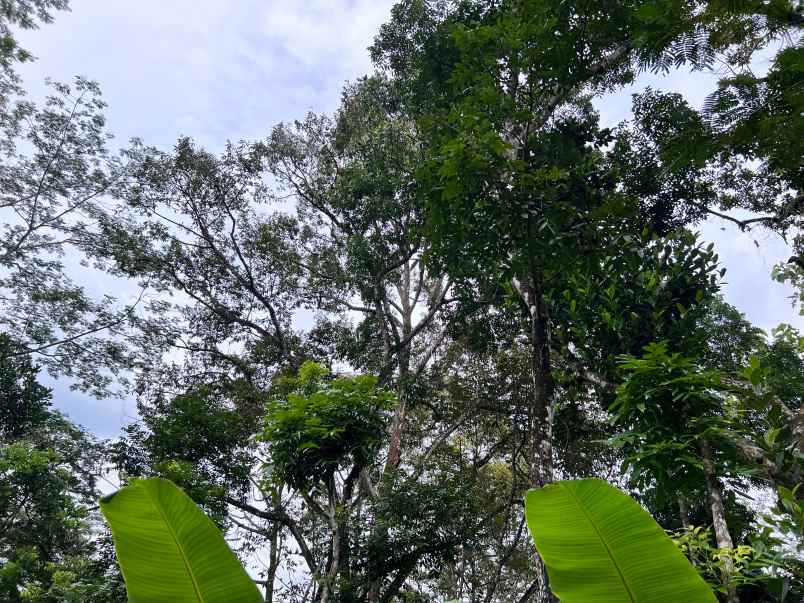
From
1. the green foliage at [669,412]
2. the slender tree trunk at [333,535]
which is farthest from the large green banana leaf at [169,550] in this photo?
the slender tree trunk at [333,535]

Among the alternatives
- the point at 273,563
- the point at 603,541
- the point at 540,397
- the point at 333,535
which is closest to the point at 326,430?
the point at 333,535

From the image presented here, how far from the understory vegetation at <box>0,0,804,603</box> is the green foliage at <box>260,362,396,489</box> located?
27 mm

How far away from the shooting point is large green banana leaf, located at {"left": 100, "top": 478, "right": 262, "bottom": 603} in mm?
953

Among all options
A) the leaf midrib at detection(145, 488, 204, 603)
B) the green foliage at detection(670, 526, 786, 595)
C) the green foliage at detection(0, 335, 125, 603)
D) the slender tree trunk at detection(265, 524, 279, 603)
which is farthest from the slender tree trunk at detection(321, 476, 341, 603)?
the slender tree trunk at detection(265, 524, 279, 603)

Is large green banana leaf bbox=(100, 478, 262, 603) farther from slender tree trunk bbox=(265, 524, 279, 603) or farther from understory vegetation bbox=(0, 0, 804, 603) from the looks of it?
slender tree trunk bbox=(265, 524, 279, 603)

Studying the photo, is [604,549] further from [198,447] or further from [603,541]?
[198,447]

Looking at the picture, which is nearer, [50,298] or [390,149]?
[390,149]

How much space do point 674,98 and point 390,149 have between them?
499cm

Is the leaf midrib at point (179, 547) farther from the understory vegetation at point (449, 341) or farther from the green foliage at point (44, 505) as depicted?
the green foliage at point (44, 505)

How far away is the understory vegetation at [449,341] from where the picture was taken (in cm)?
292

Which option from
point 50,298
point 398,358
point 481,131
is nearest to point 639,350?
point 481,131

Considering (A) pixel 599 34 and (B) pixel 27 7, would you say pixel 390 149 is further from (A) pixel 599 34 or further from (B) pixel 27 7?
(B) pixel 27 7

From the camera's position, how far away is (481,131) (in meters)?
4.54

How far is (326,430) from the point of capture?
4.44 m
